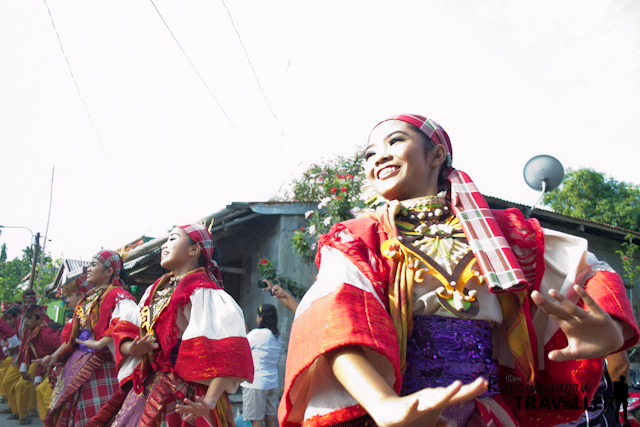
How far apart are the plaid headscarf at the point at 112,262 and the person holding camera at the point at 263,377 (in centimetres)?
214

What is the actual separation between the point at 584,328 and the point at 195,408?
2.23m

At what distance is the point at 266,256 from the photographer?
906cm

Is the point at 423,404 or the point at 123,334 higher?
the point at 423,404

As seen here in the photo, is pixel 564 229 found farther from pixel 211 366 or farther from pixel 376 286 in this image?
pixel 376 286

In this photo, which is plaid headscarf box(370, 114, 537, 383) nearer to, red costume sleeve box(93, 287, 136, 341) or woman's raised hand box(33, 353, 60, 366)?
red costume sleeve box(93, 287, 136, 341)

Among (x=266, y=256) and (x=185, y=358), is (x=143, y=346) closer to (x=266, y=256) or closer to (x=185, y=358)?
(x=185, y=358)

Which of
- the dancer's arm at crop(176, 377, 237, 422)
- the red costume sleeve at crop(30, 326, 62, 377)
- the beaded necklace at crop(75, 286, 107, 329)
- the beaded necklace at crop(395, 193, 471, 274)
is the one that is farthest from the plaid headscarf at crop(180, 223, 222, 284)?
the red costume sleeve at crop(30, 326, 62, 377)

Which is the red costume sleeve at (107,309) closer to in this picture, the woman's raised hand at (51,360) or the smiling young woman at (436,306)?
the woman's raised hand at (51,360)

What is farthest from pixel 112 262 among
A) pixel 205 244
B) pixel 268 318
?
pixel 268 318

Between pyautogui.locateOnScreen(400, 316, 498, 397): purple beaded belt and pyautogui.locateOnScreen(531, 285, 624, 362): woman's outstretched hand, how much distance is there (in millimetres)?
296

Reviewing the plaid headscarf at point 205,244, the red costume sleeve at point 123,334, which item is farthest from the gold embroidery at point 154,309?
the plaid headscarf at point 205,244

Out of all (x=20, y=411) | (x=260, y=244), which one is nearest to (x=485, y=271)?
(x=260, y=244)

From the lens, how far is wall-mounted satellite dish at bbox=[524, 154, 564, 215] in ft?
20.9

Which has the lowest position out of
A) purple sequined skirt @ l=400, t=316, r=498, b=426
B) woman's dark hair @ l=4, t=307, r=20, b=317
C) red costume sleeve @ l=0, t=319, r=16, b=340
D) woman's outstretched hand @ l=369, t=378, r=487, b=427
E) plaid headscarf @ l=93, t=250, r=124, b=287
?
red costume sleeve @ l=0, t=319, r=16, b=340
